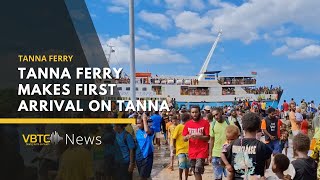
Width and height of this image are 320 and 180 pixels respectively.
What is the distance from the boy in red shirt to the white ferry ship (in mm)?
44318

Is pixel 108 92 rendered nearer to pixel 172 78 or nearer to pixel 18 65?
pixel 18 65

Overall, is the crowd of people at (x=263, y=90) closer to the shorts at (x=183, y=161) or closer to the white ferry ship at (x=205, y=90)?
the white ferry ship at (x=205, y=90)

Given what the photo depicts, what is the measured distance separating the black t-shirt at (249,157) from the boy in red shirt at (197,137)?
360 cm

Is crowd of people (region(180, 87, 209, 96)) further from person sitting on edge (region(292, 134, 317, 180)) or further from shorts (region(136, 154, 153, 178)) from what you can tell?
person sitting on edge (region(292, 134, 317, 180))

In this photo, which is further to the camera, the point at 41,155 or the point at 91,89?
the point at 91,89

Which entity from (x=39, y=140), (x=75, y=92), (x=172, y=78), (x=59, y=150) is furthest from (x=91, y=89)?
(x=172, y=78)

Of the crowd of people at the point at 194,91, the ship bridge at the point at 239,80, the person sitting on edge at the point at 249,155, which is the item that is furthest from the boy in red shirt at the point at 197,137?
the ship bridge at the point at 239,80

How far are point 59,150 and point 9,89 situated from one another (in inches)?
234

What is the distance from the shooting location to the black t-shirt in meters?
4.29

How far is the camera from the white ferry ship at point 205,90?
2126 inches

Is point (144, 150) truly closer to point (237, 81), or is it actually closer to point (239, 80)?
point (239, 80)

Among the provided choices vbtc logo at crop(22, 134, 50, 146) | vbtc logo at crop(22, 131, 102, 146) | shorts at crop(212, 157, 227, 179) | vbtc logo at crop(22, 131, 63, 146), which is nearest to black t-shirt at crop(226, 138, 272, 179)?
shorts at crop(212, 157, 227, 179)

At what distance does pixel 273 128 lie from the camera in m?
9.94

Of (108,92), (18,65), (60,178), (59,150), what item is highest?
(18,65)
